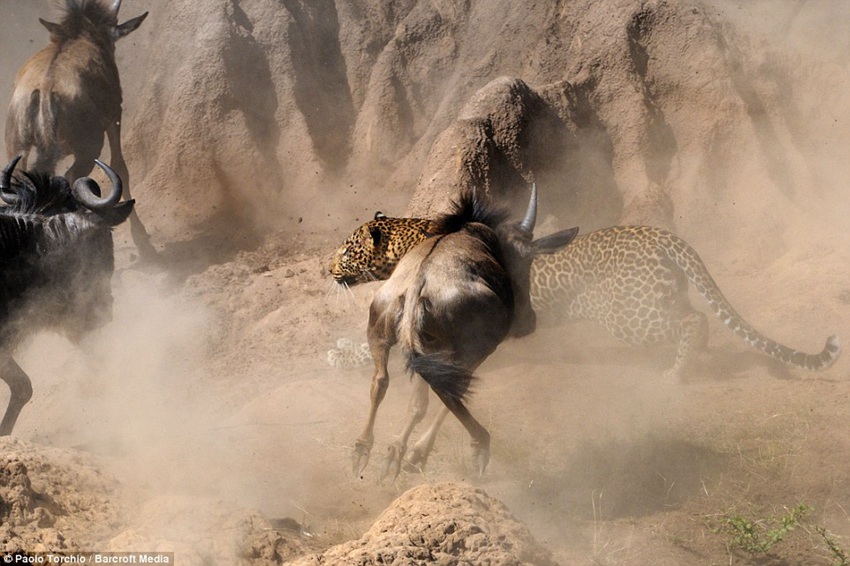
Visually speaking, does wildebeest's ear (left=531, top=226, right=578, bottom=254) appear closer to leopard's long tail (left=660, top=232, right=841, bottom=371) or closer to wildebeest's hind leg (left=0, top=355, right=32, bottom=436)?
leopard's long tail (left=660, top=232, right=841, bottom=371)

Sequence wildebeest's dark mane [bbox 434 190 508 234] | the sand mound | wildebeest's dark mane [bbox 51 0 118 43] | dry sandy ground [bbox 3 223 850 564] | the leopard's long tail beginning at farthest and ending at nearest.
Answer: wildebeest's dark mane [bbox 51 0 118 43], the leopard's long tail, wildebeest's dark mane [bbox 434 190 508 234], dry sandy ground [bbox 3 223 850 564], the sand mound

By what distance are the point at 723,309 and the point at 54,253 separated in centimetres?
568

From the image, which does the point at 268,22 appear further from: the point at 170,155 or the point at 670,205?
the point at 670,205

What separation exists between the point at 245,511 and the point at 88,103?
7.16 m

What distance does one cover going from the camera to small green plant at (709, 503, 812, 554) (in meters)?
4.34

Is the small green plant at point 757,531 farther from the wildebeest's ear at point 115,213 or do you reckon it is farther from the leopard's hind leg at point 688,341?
the wildebeest's ear at point 115,213

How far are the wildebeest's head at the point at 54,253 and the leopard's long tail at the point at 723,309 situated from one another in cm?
487

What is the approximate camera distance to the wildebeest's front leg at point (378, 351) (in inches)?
187

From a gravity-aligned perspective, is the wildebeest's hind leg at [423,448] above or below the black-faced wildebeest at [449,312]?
below

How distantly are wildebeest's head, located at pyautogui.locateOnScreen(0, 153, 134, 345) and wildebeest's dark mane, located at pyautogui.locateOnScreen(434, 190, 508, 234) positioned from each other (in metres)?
3.17

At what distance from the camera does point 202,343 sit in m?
8.11

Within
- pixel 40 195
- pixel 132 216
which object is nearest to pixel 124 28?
pixel 132 216

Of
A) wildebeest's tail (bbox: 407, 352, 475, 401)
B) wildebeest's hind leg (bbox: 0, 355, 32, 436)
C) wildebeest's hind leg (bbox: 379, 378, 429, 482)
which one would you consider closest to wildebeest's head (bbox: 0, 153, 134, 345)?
wildebeest's hind leg (bbox: 0, 355, 32, 436)

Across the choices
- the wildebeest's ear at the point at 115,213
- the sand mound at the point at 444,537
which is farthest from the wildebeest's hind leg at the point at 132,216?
the sand mound at the point at 444,537
